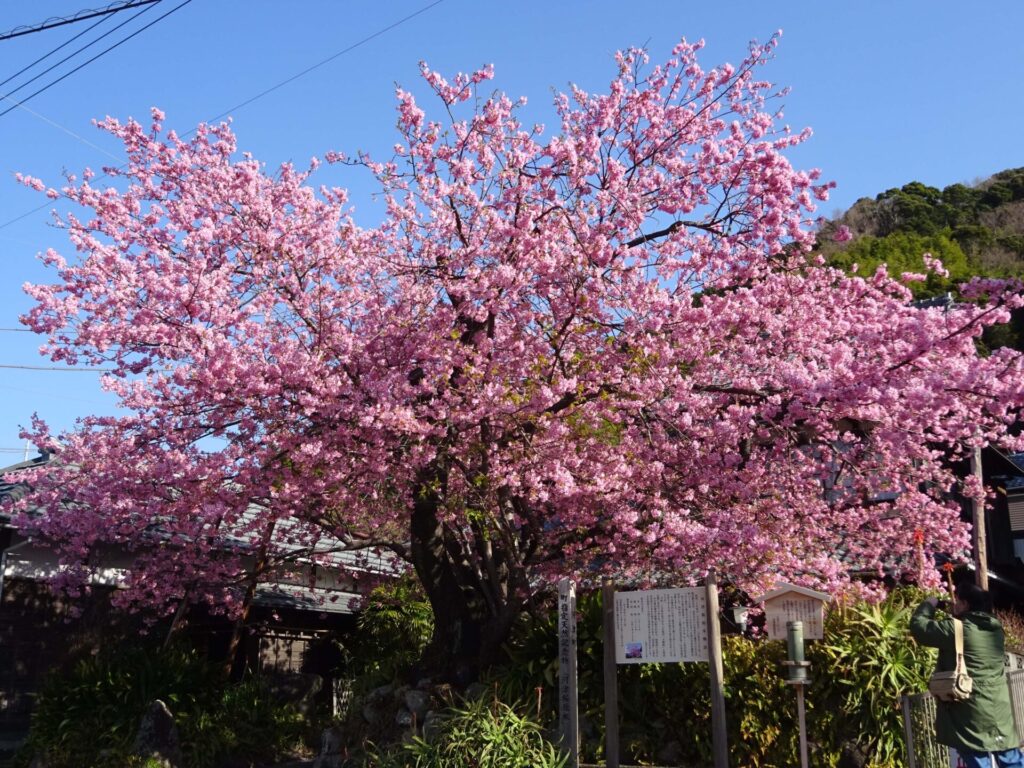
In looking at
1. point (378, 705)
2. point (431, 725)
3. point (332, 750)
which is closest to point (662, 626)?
point (431, 725)

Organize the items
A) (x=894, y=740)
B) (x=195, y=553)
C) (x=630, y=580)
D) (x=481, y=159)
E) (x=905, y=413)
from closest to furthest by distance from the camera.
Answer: (x=894, y=740) → (x=905, y=413) → (x=481, y=159) → (x=630, y=580) → (x=195, y=553)

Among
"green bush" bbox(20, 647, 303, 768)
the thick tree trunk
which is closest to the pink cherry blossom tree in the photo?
the thick tree trunk

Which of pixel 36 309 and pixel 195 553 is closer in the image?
pixel 36 309

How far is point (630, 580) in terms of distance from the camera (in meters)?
11.6

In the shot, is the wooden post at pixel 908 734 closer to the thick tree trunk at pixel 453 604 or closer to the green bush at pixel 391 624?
the thick tree trunk at pixel 453 604

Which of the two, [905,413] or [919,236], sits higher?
[919,236]

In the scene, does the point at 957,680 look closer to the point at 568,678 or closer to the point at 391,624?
the point at 568,678

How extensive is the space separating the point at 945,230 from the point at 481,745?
4801cm

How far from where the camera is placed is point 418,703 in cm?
988

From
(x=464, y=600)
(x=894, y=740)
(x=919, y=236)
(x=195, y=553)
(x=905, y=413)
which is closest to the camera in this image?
(x=894, y=740)

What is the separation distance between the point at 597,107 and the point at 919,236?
45.6 meters

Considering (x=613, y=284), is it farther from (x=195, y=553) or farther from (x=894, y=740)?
(x=195, y=553)

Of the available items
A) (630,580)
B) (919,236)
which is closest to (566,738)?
(630,580)

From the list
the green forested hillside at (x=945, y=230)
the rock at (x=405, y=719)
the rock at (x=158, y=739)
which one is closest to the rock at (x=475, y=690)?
the rock at (x=405, y=719)
